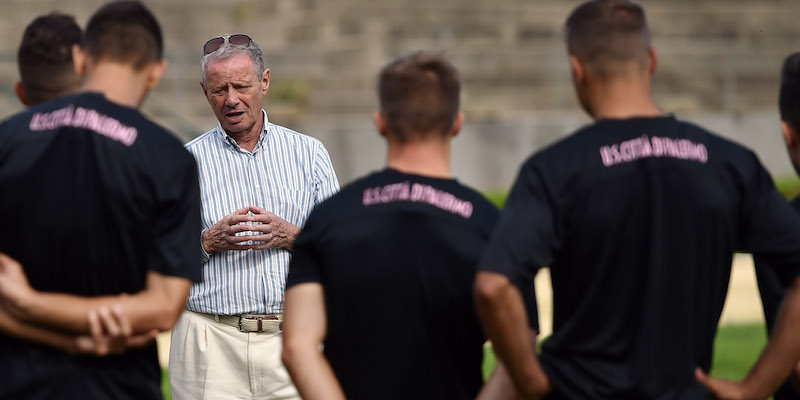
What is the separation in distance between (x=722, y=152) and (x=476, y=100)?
18230 millimetres

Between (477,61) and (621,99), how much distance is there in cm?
1880

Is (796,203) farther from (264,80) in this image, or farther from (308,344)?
(264,80)

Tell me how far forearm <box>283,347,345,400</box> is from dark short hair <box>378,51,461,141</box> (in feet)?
2.43

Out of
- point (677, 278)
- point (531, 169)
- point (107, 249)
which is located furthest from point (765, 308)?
point (107, 249)

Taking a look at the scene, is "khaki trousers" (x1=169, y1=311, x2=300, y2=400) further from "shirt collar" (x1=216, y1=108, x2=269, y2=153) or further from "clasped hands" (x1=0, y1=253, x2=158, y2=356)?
"clasped hands" (x1=0, y1=253, x2=158, y2=356)

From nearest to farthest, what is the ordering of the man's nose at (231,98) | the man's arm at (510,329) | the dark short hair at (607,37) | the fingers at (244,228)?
1. the man's arm at (510,329)
2. the dark short hair at (607,37)
3. the fingers at (244,228)
4. the man's nose at (231,98)

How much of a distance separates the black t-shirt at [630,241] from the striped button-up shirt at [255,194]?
2009 mm

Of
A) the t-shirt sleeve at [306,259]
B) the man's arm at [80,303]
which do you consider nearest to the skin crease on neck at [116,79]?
the man's arm at [80,303]

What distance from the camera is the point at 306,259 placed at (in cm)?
390

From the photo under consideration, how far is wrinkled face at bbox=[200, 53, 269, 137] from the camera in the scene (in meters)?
5.57

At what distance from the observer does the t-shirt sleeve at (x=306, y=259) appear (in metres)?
3.89

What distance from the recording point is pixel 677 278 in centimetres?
371

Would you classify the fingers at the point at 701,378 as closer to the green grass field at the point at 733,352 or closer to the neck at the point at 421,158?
the neck at the point at 421,158

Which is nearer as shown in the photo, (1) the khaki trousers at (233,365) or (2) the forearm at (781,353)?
(2) the forearm at (781,353)
